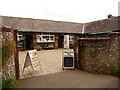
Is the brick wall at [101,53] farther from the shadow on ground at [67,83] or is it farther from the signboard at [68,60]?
the shadow on ground at [67,83]

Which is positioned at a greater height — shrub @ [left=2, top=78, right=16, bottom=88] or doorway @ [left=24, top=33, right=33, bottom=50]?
doorway @ [left=24, top=33, right=33, bottom=50]

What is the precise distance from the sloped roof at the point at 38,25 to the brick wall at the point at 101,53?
1107 centimetres

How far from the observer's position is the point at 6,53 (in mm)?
3301

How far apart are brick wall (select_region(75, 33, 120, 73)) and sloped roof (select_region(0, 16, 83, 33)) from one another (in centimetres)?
1107

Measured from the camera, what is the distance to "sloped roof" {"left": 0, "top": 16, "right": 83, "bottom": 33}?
46.4ft

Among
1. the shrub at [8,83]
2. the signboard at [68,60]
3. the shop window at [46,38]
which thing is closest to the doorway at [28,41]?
the shop window at [46,38]

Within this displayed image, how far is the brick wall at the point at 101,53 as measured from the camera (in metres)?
4.81

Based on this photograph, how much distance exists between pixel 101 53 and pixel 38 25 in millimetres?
12928

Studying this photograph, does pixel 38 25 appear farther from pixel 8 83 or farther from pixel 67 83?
pixel 67 83

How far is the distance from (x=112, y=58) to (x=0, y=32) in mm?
5255

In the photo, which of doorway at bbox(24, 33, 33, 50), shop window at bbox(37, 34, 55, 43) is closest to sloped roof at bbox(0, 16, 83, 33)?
shop window at bbox(37, 34, 55, 43)

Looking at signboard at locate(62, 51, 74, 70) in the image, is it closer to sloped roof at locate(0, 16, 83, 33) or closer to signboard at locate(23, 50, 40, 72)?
signboard at locate(23, 50, 40, 72)

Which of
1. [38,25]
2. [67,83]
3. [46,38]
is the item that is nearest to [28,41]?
[46,38]

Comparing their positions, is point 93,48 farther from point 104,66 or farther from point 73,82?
point 73,82
